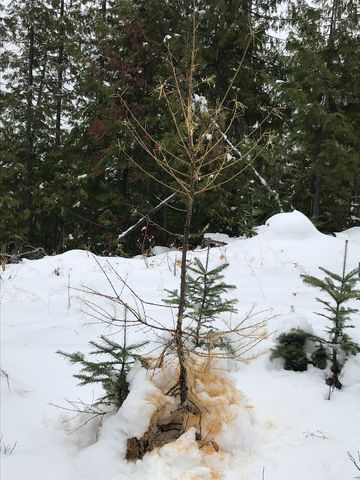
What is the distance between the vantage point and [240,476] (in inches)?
96.0

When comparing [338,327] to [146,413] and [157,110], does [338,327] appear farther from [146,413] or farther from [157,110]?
[157,110]

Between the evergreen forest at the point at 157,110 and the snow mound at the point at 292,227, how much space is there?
1432 millimetres

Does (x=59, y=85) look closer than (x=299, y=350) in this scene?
No

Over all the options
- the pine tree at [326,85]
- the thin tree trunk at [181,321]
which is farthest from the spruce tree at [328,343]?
the pine tree at [326,85]

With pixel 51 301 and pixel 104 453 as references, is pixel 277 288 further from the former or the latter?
pixel 104 453

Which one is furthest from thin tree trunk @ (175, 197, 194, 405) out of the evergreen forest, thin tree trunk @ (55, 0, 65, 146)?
thin tree trunk @ (55, 0, 65, 146)

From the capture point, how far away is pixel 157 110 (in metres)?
13.4

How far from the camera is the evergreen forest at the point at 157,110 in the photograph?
11258 millimetres

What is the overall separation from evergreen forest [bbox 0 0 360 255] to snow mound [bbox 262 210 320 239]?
1.43m

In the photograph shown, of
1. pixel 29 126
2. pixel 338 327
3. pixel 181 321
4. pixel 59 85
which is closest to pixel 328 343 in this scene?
pixel 338 327

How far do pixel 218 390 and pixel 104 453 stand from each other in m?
0.83

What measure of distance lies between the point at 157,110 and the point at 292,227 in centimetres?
673

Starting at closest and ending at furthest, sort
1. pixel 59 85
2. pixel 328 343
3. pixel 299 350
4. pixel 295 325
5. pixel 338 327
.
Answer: pixel 338 327
pixel 328 343
pixel 299 350
pixel 295 325
pixel 59 85

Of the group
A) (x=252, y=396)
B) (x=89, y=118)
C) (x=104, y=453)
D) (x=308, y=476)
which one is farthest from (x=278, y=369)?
(x=89, y=118)
